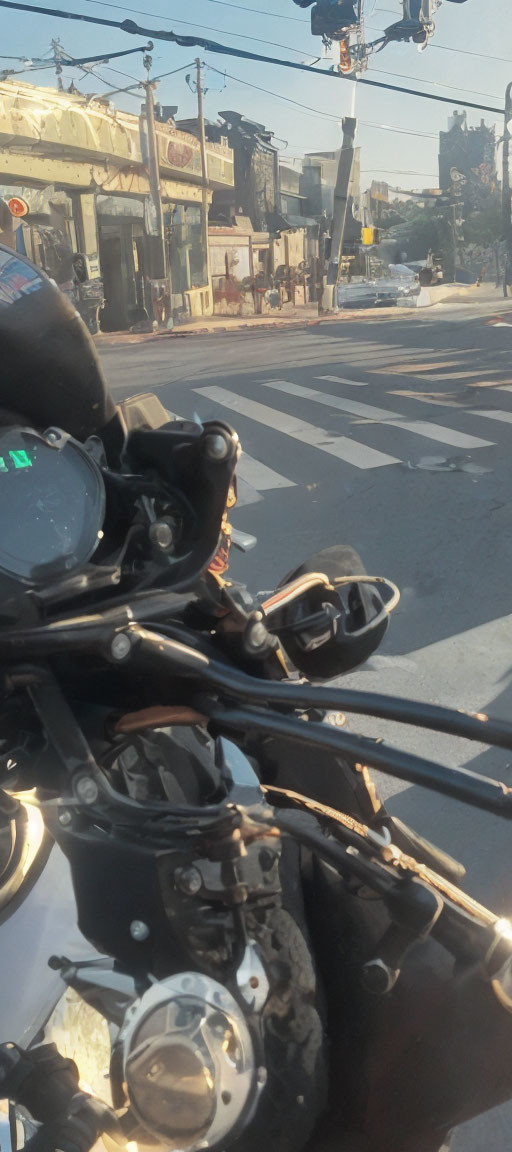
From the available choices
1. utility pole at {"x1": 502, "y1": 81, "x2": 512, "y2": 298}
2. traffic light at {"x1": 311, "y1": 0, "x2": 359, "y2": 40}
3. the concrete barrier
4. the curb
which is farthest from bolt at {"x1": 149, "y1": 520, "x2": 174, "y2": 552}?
utility pole at {"x1": 502, "y1": 81, "x2": 512, "y2": 298}

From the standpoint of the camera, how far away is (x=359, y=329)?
94.8 feet

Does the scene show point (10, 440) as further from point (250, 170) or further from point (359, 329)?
point (250, 170)

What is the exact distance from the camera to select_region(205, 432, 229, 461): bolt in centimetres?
162

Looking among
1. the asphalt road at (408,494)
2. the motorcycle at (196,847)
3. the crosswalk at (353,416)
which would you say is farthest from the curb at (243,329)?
the motorcycle at (196,847)

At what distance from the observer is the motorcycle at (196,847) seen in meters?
1.45

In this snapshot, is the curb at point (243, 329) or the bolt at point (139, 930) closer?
the bolt at point (139, 930)

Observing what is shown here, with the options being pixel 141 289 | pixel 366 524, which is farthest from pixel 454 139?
pixel 366 524

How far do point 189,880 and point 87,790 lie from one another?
0.68ft

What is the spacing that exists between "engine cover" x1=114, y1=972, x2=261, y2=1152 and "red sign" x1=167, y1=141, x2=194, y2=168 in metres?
37.3

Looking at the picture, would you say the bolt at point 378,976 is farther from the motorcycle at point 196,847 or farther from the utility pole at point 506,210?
the utility pole at point 506,210

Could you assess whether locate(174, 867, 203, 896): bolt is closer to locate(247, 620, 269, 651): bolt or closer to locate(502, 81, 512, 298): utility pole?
locate(247, 620, 269, 651): bolt

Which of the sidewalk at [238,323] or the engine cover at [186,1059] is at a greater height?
the sidewalk at [238,323]

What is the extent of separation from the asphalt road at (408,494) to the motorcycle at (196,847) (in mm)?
1446

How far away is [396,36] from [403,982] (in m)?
19.8
